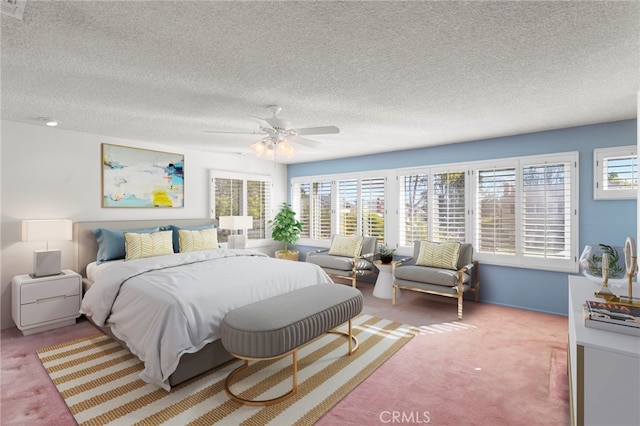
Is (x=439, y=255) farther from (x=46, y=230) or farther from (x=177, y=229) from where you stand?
(x=46, y=230)

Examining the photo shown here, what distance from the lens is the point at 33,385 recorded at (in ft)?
8.47

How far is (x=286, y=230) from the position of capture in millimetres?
6637

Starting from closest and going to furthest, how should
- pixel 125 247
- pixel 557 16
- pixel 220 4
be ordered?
1. pixel 220 4
2. pixel 557 16
3. pixel 125 247

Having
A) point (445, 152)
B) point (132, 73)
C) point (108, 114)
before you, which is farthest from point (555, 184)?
point (108, 114)

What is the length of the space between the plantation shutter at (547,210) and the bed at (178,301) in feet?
9.71

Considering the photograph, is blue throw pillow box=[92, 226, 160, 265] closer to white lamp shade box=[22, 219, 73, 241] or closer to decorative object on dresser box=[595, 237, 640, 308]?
white lamp shade box=[22, 219, 73, 241]

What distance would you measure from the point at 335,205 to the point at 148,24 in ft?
16.4

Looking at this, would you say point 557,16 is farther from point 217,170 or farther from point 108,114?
point 217,170

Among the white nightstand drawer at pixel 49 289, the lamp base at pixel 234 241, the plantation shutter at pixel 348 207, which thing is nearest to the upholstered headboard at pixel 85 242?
the white nightstand drawer at pixel 49 289

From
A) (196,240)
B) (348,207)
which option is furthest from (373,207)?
(196,240)

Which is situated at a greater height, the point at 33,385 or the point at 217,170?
the point at 217,170

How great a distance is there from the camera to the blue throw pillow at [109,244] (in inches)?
163

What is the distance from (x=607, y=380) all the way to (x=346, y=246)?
14.8ft

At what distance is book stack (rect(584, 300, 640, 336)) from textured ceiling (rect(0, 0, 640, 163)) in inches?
61.6
